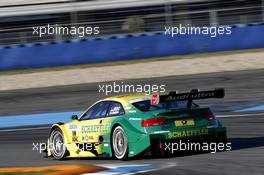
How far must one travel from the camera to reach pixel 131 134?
10609 millimetres

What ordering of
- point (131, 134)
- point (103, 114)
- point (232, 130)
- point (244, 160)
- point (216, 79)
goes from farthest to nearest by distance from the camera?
point (216, 79) → point (232, 130) → point (103, 114) → point (131, 134) → point (244, 160)

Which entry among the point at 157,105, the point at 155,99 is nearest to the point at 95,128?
the point at 157,105

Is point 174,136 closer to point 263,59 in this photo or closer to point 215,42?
point 263,59

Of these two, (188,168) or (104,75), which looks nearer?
(188,168)

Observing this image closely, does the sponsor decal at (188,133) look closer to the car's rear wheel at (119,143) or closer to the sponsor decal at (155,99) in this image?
the sponsor decal at (155,99)

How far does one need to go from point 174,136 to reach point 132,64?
1485cm

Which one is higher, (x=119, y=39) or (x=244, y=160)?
(x=119, y=39)

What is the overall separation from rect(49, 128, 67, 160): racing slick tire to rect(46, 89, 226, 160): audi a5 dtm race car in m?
0.64

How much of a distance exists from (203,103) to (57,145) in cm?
719

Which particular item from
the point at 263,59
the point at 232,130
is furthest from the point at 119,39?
the point at 232,130

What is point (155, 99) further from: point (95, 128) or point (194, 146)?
point (95, 128)

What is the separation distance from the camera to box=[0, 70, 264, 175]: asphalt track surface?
976 cm

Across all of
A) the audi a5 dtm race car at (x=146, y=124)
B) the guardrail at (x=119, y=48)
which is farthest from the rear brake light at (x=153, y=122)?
the guardrail at (x=119, y=48)

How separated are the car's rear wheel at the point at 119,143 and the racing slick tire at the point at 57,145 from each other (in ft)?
4.91
